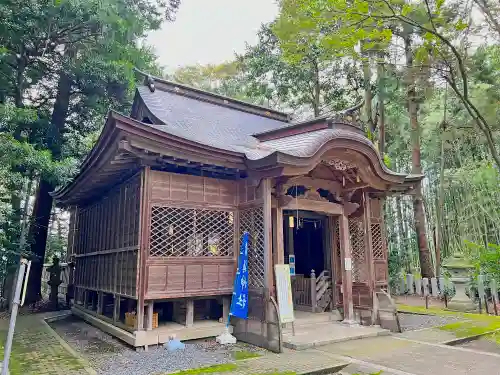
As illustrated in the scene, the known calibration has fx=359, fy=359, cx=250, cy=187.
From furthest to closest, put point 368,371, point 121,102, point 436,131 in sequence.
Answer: point 436,131
point 121,102
point 368,371

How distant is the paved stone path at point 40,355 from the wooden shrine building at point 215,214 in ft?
3.30

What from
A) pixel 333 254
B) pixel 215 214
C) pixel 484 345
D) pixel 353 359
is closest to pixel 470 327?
pixel 484 345

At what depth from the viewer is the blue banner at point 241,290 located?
254 inches

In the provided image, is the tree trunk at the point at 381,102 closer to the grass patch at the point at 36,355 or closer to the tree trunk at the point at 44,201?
the tree trunk at the point at 44,201

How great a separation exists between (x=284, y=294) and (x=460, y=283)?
266 inches

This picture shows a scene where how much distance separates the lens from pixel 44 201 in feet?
42.5

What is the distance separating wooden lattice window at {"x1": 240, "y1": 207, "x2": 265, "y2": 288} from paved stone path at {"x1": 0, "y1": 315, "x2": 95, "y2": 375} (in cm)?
304

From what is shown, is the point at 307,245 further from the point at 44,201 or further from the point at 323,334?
the point at 44,201

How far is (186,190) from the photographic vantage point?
22.4 feet

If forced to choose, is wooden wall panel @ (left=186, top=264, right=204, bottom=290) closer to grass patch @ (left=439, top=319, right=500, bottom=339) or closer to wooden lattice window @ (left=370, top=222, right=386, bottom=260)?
wooden lattice window @ (left=370, top=222, right=386, bottom=260)

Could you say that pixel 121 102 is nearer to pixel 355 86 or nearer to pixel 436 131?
pixel 355 86

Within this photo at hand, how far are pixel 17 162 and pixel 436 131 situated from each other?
50.0ft

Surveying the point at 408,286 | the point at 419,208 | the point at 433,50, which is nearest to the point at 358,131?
the point at 433,50

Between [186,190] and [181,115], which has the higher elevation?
[181,115]
